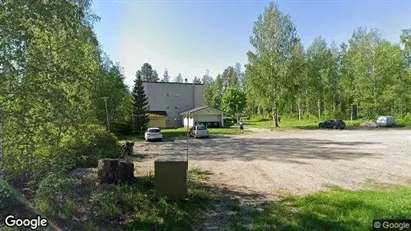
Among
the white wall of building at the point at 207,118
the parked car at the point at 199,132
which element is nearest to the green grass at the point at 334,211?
the parked car at the point at 199,132

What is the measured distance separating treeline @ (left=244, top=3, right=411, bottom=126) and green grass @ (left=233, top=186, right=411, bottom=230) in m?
32.1

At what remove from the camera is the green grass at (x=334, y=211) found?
230 inches

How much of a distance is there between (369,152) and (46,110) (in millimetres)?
16591

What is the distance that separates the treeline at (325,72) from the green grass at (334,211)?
32.1 metres

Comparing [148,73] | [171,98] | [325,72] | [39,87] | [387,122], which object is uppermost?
[148,73]

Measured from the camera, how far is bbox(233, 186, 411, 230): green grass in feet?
19.1

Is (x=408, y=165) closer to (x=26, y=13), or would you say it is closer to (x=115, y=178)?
(x=115, y=178)

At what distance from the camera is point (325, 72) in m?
52.7

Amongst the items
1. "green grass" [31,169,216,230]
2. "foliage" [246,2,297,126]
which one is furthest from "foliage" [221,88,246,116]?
"green grass" [31,169,216,230]

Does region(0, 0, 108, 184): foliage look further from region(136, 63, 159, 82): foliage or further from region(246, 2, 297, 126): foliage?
region(136, 63, 159, 82): foliage

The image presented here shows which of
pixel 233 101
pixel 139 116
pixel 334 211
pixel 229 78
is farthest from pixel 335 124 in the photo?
pixel 229 78

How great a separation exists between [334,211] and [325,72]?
50836mm

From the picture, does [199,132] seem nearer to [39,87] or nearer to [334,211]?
[334,211]

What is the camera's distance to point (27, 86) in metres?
5.30
